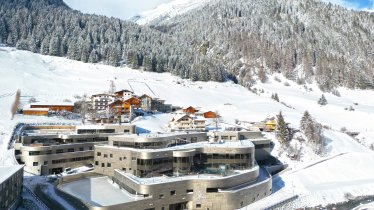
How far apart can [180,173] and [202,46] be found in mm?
143054

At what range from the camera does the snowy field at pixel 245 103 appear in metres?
53.2

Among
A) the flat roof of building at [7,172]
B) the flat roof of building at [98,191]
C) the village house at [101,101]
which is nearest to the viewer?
the flat roof of building at [7,172]

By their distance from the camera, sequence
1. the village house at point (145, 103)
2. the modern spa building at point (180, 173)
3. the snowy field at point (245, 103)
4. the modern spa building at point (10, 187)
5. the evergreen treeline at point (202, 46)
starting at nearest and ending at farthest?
the modern spa building at point (10, 187) → the modern spa building at point (180, 173) → the snowy field at point (245, 103) → the village house at point (145, 103) → the evergreen treeline at point (202, 46)

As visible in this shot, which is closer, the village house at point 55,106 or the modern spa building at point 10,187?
the modern spa building at point 10,187

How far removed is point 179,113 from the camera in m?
76.8

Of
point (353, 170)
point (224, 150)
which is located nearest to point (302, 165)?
point (353, 170)

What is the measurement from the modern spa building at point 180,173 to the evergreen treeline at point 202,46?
264ft

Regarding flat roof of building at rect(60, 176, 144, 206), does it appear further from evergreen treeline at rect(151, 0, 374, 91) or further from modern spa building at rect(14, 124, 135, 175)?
evergreen treeline at rect(151, 0, 374, 91)

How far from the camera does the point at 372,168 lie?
59.4 metres

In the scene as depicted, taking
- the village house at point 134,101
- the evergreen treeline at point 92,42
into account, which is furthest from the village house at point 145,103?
the evergreen treeline at point 92,42

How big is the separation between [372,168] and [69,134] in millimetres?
46708

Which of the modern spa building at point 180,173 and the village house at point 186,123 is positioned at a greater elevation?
the village house at point 186,123

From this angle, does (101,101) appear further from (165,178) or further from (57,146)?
(165,178)

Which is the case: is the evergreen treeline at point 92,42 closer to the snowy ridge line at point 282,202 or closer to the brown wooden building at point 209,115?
the brown wooden building at point 209,115
